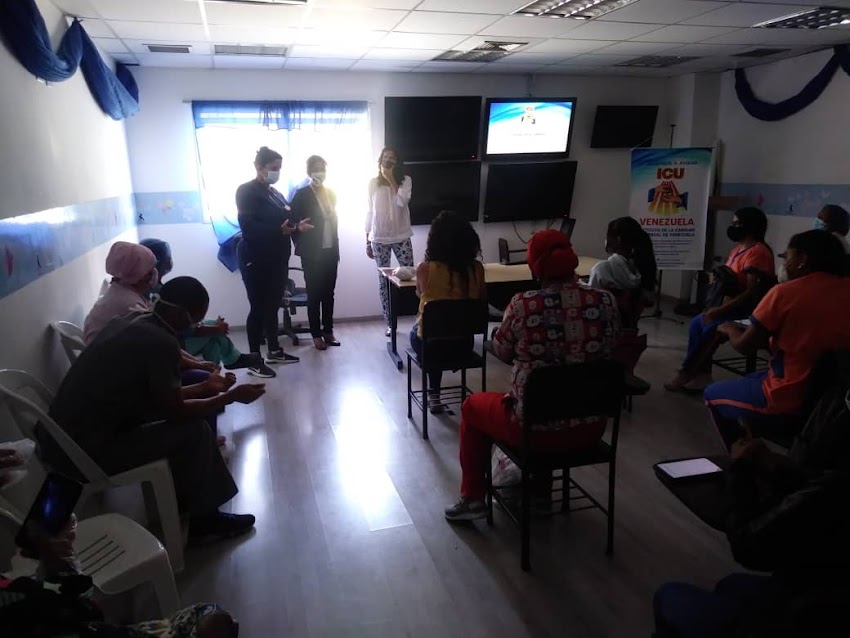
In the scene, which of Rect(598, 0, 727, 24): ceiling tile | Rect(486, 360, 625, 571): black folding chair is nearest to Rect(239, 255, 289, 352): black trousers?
Rect(486, 360, 625, 571): black folding chair

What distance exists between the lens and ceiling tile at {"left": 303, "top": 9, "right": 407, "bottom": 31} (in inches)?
145

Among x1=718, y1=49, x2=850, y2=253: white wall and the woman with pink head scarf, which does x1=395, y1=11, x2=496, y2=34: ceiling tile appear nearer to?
the woman with pink head scarf

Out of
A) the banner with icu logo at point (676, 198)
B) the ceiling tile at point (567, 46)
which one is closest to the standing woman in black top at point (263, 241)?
the ceiling tile at point (567, 46)

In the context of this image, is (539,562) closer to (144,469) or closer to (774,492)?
(774,492)

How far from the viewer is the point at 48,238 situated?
2.82 metres

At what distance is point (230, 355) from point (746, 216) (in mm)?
3405

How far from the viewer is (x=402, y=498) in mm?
2785

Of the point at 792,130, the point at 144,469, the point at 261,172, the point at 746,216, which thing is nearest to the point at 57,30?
the point at 261,172

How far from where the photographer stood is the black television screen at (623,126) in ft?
21.3

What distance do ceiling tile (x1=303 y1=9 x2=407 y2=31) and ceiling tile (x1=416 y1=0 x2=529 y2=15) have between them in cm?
22

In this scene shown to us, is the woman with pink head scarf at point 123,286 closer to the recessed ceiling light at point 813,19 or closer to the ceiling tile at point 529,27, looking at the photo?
the ceiling tile at point 529,27

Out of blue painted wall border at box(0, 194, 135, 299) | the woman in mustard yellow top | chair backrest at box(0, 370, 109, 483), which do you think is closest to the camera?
chair backrest at box(0, 370, 109, 483)

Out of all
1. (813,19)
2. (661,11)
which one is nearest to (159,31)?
(661,11)

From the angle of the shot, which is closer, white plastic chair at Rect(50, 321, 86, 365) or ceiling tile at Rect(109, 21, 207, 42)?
white plastic chair at Rect(50, 321, 86, 365)
